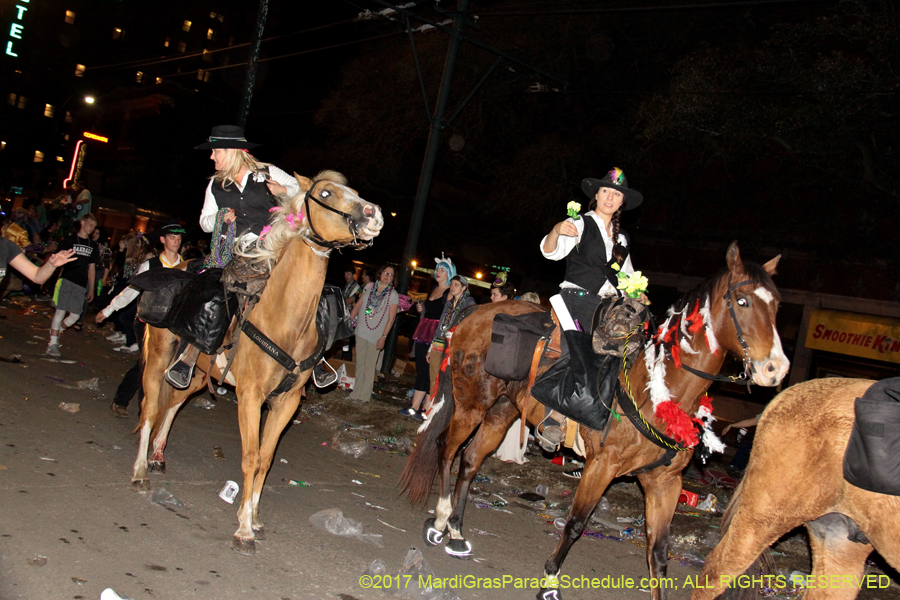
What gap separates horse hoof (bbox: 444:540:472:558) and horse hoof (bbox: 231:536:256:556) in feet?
→ 5.08

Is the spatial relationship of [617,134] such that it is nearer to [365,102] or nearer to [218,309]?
[365,102]

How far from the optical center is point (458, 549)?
5047 mm

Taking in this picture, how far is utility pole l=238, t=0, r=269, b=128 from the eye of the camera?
12111 mm

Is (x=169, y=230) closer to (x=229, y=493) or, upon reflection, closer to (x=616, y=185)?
(x=229, y=493)

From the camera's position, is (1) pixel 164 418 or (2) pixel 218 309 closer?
(2) pixel 218 309

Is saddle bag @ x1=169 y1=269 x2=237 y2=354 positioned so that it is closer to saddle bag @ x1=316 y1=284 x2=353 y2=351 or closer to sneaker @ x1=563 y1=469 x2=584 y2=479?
saddle bag @ x1=316 y1=284 x2=353 y2=351

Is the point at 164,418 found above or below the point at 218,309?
below

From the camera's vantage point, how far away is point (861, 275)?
17359 mm

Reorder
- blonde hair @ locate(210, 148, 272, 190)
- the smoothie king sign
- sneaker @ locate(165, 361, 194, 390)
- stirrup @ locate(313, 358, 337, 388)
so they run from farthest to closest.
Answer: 1. the smoothie king sign
2. stirrup @ locate(313, 358, 337, 388)
3. blonde hair @ locate(210, 148, 272, 190)
4. sneaker @ locate(165, 361, 194, 390)

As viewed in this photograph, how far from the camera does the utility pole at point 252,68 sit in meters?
12.1

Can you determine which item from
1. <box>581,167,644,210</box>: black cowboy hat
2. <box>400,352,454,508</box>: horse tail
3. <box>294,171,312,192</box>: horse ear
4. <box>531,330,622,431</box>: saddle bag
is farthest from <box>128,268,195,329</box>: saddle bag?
<box>581,167,644,210</box>: black cowboy hat

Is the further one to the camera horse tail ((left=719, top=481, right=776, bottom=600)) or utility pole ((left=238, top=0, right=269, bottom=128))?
utility pole ((left=238, top=0, right=269, bottom=128))

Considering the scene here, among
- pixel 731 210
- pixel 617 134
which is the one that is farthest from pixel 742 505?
pixel 731 210

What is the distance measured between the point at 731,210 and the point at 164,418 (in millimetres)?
16987
